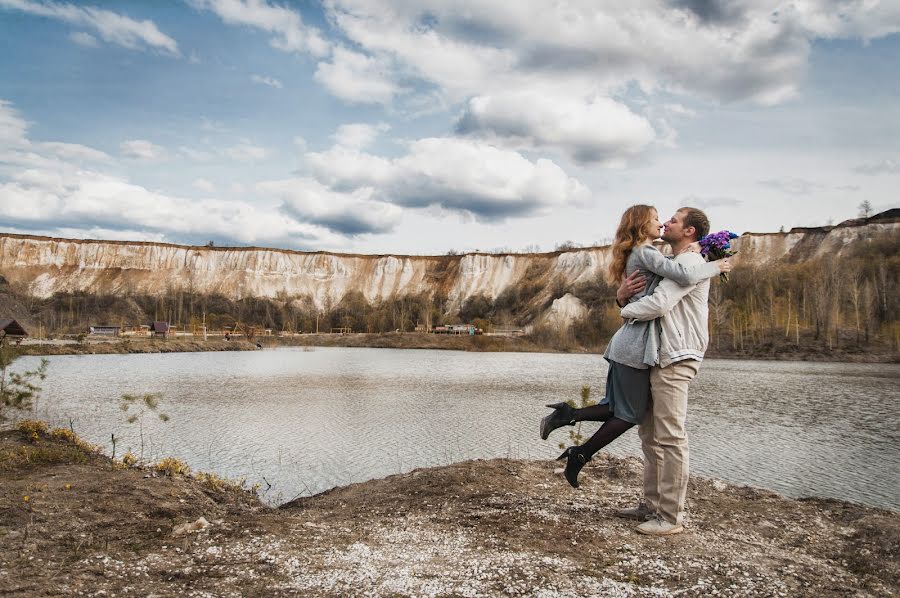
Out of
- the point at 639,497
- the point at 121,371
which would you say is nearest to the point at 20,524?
the point at 639,497

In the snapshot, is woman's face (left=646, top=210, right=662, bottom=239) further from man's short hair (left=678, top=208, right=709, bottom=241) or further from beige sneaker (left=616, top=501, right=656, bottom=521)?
beige sneaker (left=616, top=501, right=656, bottom=521)

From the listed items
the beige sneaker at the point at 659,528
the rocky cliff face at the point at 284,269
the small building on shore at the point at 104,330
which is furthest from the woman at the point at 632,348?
the rocky cliff face at the point at 284,269

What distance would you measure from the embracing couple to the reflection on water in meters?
5.83

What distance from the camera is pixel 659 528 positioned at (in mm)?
5207

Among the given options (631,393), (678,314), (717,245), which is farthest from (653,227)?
(631,393)

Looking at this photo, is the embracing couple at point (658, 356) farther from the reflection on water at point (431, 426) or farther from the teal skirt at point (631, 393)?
the reflection on water at point (431, 426)

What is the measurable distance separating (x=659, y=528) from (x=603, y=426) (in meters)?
0.99

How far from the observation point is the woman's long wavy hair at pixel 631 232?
5.50 meters

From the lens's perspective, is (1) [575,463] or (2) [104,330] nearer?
(1) [575,463]

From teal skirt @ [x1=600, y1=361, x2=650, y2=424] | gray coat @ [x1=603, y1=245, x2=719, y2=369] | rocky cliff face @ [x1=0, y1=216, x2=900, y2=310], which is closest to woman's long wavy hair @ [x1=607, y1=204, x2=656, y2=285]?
gray coat @ [x1=603, y1=245, x2=719, y2=369]

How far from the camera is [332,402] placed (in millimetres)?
20672

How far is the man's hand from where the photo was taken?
17.5 ft

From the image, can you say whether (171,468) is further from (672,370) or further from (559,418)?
(672,370)

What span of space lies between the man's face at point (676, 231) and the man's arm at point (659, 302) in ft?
1.30
